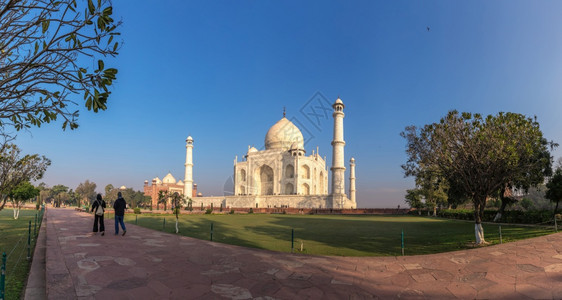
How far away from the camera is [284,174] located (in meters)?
52.2

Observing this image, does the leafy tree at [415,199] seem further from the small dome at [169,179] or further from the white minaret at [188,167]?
the small dome at [169,179]

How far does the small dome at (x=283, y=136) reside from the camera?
55844 millimetres

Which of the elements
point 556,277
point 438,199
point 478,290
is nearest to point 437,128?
point 556,277

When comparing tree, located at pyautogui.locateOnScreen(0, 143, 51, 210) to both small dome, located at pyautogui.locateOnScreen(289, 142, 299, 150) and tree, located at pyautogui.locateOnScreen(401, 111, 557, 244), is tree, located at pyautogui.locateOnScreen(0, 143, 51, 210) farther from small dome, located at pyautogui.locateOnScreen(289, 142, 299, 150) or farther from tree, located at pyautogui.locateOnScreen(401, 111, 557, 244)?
small dome, located at pyautogui.locateOnScreen(289, 142, 299, 150)

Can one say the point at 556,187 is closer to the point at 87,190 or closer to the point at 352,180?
the point at 352,180

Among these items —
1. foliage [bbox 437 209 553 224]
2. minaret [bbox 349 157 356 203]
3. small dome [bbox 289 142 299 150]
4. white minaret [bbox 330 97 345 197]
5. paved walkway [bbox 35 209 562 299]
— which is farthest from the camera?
small dome [bbox 289 142 299 150]

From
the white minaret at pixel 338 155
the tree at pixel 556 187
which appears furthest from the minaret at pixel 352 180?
the tree at pixel 556 187

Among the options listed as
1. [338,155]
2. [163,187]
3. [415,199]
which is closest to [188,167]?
[163,187]

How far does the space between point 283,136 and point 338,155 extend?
1682 cm

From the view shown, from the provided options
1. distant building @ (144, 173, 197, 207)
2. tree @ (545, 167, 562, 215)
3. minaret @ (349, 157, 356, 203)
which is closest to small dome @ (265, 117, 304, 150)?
minaret @ (349, 157, 356, 203)

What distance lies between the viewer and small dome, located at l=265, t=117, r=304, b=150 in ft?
183

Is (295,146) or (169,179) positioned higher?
(295,146)

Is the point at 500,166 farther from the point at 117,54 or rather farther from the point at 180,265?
the point at 117,54

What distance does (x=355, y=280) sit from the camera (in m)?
5.76
